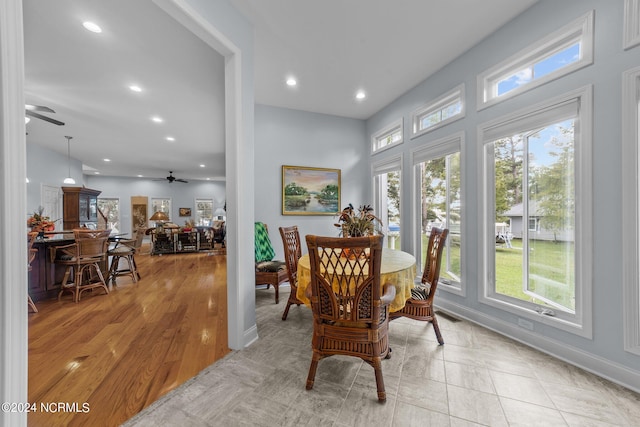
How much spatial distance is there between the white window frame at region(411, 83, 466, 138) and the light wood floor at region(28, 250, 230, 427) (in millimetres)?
3454

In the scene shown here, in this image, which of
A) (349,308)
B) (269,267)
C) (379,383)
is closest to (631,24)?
(349,308)

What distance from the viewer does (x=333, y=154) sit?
4465mm

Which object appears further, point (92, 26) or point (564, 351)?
point (92, 26)

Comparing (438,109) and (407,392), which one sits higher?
(438,109)

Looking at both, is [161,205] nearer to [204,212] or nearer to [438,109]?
[204,212]

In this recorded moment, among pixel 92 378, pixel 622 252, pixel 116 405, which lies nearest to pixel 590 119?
pixel 622 252

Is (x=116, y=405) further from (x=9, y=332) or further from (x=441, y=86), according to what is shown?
(x=441, y=86)

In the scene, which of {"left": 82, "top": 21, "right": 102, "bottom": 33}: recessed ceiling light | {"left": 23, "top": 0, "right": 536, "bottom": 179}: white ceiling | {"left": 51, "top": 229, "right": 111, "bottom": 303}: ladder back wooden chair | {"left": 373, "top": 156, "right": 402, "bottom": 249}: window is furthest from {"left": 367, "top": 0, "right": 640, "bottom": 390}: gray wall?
{"left": 51, "top": 229, "right": 111, "bottom": 303}: ladder back wooden chair

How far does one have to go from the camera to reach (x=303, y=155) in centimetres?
428

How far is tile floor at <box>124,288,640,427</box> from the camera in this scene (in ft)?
4.66

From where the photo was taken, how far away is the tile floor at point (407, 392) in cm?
142

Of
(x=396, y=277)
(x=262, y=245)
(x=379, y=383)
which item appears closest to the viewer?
(x=379, y=383)

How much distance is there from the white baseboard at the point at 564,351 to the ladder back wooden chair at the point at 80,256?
16.8 feet

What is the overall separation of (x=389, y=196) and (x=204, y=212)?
31.9 feet
